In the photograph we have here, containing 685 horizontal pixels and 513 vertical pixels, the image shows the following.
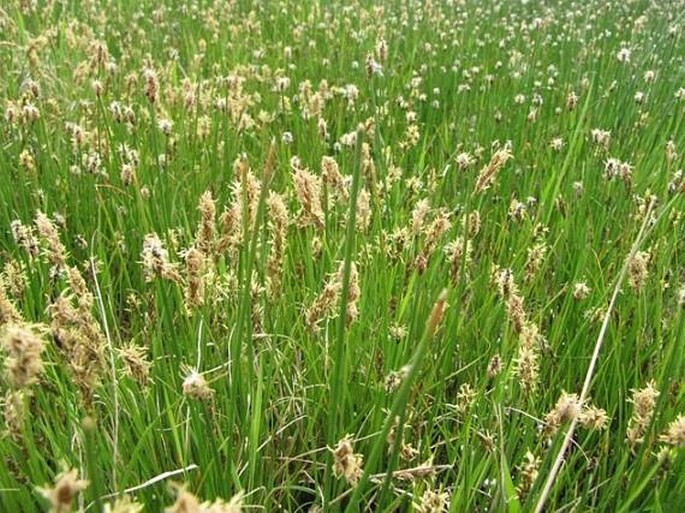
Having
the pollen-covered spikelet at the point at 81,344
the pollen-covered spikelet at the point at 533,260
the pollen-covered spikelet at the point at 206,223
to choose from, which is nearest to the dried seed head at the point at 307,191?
the pollen-covered spikelet at the point at 206,223

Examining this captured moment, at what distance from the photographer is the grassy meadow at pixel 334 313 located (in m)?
1.00

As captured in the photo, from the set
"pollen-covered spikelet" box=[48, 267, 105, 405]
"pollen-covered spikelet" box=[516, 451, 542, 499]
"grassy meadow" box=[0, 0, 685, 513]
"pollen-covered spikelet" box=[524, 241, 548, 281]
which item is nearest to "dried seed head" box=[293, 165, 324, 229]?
"grassy meadow" box=[0, 0, 685, 513]

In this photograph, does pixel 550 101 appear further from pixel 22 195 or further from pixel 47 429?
pixel 47 429

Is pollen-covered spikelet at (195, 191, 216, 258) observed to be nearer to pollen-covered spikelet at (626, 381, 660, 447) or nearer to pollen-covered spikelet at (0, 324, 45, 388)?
pollen-covered spikelet at (0, 324, 45, 388)

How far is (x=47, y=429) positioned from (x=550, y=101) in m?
3.18

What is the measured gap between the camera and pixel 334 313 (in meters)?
1.39

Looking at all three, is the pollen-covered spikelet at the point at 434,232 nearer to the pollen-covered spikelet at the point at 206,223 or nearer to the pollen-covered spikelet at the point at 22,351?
the pollen-covered spikelet at the point at 206,223

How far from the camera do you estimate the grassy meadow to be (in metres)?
1.00

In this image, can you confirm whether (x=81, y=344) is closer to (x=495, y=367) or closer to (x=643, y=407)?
(x=495, y=367)

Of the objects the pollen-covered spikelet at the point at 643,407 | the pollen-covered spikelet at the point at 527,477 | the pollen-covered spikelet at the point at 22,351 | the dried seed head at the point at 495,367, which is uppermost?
the pollen-covered spikelet at the point at 22,351

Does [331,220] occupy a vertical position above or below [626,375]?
above

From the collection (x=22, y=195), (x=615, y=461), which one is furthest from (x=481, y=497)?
(x=22, y=195)

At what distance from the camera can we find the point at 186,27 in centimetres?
517

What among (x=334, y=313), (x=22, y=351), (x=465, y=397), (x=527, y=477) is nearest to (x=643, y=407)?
(x=527, y=477)
